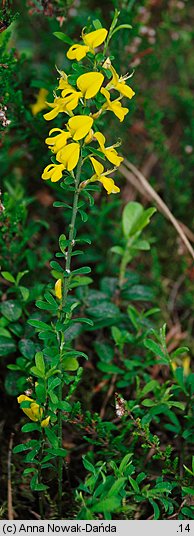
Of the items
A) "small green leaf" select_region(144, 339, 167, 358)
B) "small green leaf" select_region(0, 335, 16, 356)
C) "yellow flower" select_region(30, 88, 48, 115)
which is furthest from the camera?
"yellow flower" select_region(30, 88, 48, 115)

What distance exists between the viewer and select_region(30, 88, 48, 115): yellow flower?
192cm

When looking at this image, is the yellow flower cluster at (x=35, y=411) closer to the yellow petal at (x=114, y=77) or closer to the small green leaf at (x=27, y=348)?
the small green leaf at (x=27, y=348)

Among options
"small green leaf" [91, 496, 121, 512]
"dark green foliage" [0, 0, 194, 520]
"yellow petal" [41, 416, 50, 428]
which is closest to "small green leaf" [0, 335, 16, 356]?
"dark green foliage" [0, 0, 194, 520]

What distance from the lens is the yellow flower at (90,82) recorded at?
4.12ft

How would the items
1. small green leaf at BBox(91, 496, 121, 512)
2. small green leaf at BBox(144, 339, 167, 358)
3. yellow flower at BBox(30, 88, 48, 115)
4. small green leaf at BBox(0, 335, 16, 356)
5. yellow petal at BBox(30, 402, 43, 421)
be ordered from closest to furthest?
1. small green leaf at BBox(91, 496, 121, 512)
2. yellow petal at BBox(30, 402, 43, 421)
3. small green leaf at BBox(144, 339, 167, 358)
4. small green leaf at BBox(0, 335, 16, 356)
5. yellow flower at BBox(30, 88, 48, 115)

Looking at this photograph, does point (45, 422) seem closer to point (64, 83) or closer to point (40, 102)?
point (64, 83)

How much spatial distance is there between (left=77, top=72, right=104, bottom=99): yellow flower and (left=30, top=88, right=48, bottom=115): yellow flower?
0.68 meters

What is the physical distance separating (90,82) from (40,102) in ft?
2.30

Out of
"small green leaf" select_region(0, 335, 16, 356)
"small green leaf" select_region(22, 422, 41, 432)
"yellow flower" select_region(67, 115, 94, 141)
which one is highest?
"yellow flower" select_region(67, 115, 94, 141)

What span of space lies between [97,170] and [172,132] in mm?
1569

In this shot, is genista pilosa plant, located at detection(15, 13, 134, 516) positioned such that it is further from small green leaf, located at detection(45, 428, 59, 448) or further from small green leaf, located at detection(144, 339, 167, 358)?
small green leaf, located at detection(144, 339, 167, 358)

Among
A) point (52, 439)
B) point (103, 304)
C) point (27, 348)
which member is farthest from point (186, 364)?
point (52, 439)

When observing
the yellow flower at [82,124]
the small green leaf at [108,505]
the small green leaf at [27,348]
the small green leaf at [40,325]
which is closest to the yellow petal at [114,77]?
the yellow flower at [82,124]

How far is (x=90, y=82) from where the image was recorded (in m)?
1.26
